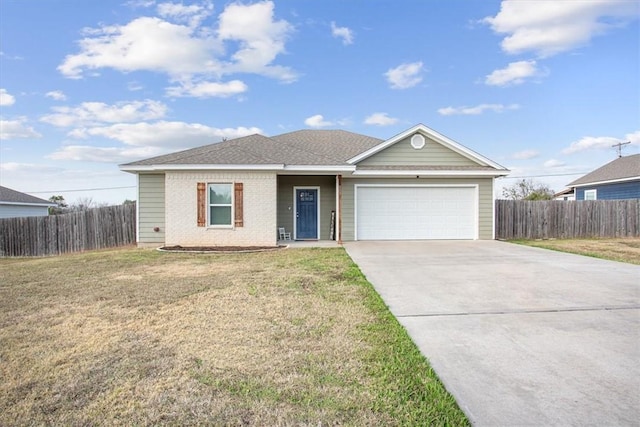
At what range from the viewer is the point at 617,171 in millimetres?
22219

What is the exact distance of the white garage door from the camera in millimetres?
14164

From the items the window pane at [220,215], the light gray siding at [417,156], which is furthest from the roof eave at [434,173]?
the window pane at [220,215]

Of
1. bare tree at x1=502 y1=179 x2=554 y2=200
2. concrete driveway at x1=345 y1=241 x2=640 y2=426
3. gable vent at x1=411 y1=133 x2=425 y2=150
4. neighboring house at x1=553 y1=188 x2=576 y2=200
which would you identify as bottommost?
concrete driveway at x1=345 y1=241 x2=640 y2=426

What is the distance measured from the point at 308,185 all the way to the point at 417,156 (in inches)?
171

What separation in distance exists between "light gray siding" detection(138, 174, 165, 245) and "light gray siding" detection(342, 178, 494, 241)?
262 inches

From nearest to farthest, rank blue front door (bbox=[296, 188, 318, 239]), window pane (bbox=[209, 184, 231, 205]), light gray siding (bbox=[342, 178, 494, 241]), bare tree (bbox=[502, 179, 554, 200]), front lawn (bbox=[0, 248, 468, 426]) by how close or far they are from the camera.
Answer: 1. front lawn (bbox=[0, 248, 468, 426])
2. window pane (bbox=[209, 184, 231, 205])
3. light gray siding (bbox=[342, 178, 494, 241])
4. blue front door (bbox=[296, 188, 318, 239])
5. bare tree (bbox=[502, 179, 554, 200])

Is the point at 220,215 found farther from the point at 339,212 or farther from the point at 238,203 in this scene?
the point at 339,212

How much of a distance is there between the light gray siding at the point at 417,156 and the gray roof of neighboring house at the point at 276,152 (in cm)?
128

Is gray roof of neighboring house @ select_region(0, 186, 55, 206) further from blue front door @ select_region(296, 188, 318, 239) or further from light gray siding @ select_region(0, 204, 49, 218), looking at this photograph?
blue front door @ select_region(296, 188, 318, 239)

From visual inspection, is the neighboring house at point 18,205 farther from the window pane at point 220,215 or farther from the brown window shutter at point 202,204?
the window pane at point 220,215

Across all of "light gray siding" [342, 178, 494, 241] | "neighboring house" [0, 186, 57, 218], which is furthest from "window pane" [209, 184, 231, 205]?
"neighboring house" [0, 186, 57, 218]

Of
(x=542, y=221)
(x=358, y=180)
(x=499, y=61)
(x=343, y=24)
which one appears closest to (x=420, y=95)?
(x=499, y=61)

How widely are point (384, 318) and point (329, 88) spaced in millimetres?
→ 15129

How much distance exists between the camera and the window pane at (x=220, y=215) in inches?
491
